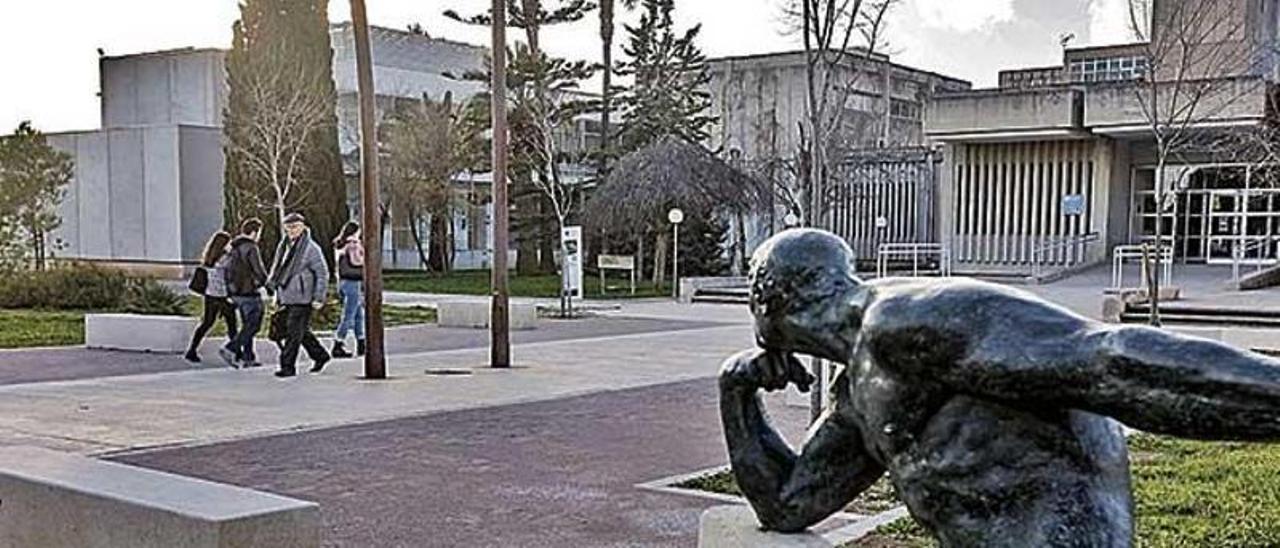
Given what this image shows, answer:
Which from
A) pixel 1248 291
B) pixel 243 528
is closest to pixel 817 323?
pixel 243 528

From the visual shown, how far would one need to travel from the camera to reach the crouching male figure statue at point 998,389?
63.7 inches

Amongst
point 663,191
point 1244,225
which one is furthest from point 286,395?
point 1244,225

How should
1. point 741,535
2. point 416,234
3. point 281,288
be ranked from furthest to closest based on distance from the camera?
point 416,234 < point 281,288 < point 741,535

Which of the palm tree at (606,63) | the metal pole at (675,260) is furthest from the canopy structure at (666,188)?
the palm tree at (606,63)

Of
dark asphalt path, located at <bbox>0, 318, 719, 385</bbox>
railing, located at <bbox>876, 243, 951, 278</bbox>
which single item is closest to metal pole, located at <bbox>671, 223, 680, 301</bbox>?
railing, located at <bbox>876, 243, 951, 278</bbox>

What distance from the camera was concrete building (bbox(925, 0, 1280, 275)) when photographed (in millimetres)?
34000

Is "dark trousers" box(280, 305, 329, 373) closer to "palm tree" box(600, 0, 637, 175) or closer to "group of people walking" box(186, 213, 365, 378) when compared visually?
"group of people walking" box(186, 213, 365, 378)

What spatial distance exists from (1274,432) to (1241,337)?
14.3m

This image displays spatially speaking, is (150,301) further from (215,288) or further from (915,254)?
(915,254)

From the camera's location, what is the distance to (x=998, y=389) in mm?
1816

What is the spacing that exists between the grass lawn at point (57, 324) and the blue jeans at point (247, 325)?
3311mm

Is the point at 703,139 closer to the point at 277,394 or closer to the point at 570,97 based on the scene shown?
the point at 570,97

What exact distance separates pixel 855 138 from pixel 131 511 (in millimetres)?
41114

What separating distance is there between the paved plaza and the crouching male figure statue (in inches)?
113
